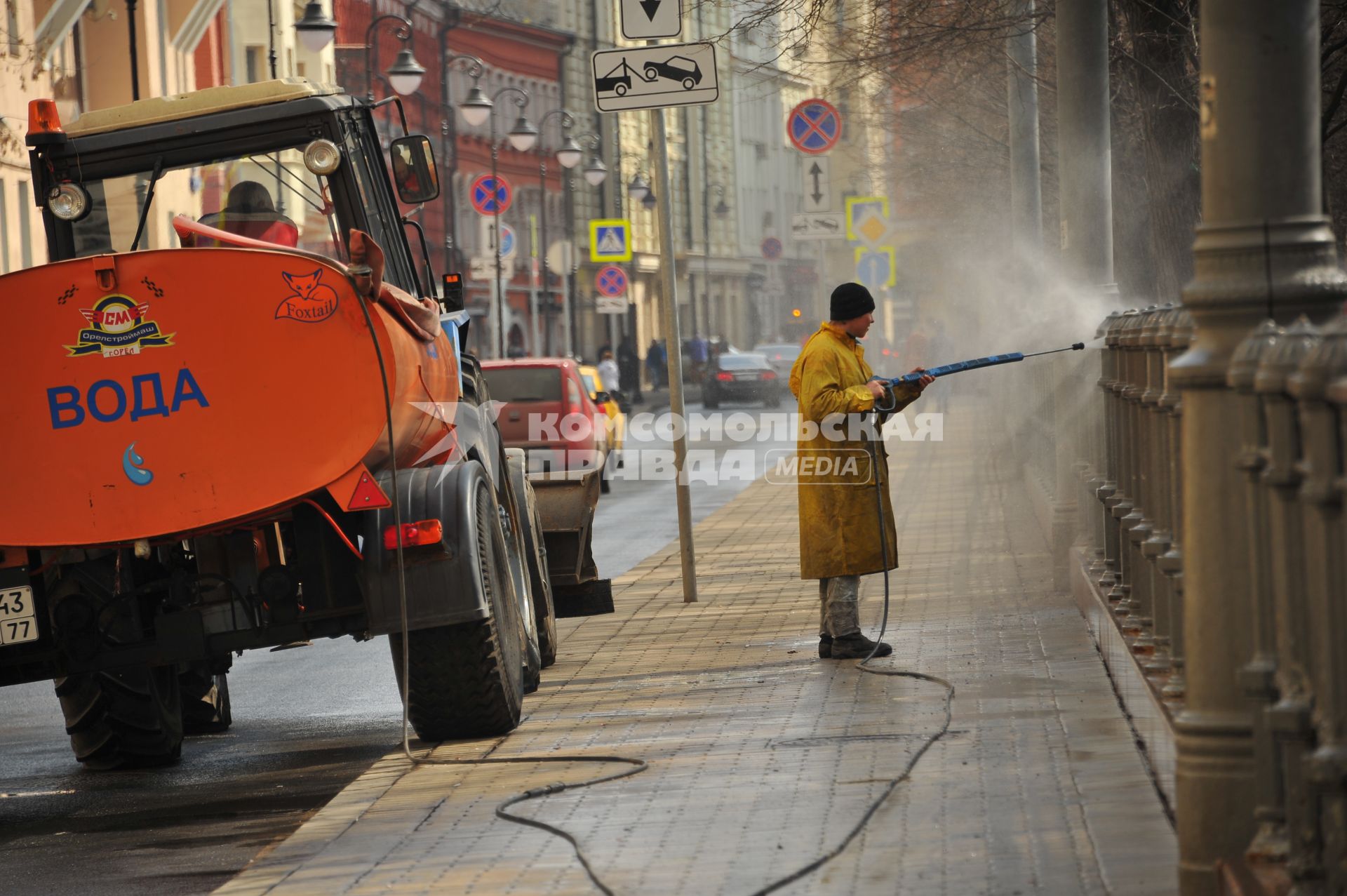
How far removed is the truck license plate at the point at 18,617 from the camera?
7633 millimetres

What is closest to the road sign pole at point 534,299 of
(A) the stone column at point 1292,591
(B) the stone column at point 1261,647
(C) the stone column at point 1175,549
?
(C) the stone column at point 1175,549

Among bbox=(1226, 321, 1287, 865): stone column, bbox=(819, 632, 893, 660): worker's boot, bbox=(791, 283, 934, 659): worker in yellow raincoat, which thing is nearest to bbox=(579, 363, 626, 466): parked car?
bbox=(791, 283, 934, 659): worker in yellow raincoat

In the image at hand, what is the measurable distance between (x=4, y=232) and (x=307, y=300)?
2245cm

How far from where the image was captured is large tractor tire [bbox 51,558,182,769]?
29.1ft

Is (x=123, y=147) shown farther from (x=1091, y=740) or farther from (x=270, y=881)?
(x=1091, y=740)

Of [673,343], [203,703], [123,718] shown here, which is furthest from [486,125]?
[123,718]

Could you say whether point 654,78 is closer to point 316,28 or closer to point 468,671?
point 468,671

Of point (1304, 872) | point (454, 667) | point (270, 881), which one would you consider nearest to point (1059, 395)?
point (454, 667)

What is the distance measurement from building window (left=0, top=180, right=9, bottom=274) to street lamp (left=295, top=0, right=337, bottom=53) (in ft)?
15.6

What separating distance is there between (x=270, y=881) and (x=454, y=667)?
7.31 ft

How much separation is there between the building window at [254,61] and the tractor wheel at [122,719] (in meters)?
32.4

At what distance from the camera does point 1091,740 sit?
276 inches

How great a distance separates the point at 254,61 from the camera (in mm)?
41375

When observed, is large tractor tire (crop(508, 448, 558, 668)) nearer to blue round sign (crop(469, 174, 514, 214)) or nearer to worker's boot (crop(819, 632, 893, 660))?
worker's boot (crop(819, 632, 893, 660))
